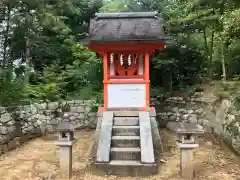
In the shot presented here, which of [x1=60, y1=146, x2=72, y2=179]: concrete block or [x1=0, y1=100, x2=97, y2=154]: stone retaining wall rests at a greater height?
[x1=0, y1=100, x2=97, y2=154]: stone retaining wall

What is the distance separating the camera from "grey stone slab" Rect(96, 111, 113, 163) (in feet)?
23.8

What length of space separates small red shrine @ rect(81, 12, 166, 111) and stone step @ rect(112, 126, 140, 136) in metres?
1.20

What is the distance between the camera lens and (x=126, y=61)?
967cm

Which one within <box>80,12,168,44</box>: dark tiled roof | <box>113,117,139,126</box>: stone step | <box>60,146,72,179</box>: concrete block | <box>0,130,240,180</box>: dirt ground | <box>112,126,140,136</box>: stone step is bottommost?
<box>0,130,240,180</box>: dirt ground

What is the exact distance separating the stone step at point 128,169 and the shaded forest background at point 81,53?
440cm

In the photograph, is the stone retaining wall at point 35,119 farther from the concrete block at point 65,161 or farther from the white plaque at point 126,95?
the concrete block at point 65,161

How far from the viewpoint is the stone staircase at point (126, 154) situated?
278 inches

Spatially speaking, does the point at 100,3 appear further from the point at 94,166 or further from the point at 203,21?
the point at 94,166

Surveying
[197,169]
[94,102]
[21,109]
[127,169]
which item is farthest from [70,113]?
[197,169]

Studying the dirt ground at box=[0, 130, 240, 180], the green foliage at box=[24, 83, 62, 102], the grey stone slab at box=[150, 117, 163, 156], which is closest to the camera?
the dirt ground at box=[0, 130, 240, 180]

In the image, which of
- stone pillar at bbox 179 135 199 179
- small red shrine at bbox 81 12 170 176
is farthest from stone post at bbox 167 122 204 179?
small red shrine at bbox 81 12 170 176

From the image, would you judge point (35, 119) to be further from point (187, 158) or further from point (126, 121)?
point (187, 158)

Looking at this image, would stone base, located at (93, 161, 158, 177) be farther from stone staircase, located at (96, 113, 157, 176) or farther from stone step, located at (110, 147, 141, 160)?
stone step, located at (110, 147, 141, 160)

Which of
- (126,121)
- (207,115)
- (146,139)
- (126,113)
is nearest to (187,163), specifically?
(146,139)
